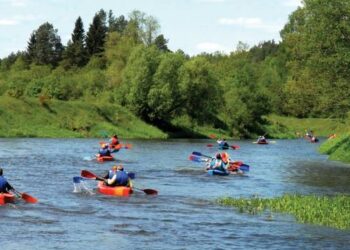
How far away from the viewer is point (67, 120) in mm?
82875

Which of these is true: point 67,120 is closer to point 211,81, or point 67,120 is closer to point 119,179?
point 211,81

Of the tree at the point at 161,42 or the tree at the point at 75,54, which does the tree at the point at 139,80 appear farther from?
the tree at the point at 75,54

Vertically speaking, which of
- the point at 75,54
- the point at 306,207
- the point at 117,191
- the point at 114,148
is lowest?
the point at 117,191

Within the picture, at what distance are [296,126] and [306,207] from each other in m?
102

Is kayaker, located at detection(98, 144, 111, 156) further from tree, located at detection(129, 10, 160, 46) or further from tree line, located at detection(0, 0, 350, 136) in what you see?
tree, located at detection(129, 10, 160, 46)

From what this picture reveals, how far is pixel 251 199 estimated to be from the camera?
30.1 metres

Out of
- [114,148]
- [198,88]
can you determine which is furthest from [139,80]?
[114,148]

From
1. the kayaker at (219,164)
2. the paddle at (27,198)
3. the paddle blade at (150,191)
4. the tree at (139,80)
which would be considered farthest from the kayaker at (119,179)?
the tree at (139,80)

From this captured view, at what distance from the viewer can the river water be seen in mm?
21438

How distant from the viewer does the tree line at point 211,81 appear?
46625 millimetres

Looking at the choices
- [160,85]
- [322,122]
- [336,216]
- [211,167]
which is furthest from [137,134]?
[336,216]

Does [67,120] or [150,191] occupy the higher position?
[67,120]

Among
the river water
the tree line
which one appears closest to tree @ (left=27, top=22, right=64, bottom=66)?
the tree line

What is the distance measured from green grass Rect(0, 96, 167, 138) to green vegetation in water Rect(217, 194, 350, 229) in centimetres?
4976
